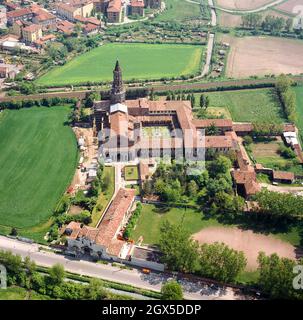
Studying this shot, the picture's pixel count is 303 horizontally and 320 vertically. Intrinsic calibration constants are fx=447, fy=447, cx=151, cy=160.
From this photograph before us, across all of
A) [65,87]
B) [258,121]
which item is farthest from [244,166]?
[65,87]

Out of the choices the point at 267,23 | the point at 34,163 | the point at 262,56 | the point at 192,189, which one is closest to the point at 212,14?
the point at 267,23

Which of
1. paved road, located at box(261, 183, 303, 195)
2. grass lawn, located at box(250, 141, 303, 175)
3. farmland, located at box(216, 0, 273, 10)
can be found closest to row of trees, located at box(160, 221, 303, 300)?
paved road, located at box(261, 183, 303, 195)

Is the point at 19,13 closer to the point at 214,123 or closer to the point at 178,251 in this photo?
the point at 214,123

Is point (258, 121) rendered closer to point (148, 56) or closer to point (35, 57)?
point (148, 56)

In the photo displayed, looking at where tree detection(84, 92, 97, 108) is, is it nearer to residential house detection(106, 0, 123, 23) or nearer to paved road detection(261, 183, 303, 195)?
paved road detection(261, 183, 303, 195)

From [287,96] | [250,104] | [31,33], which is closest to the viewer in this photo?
[287,96]
